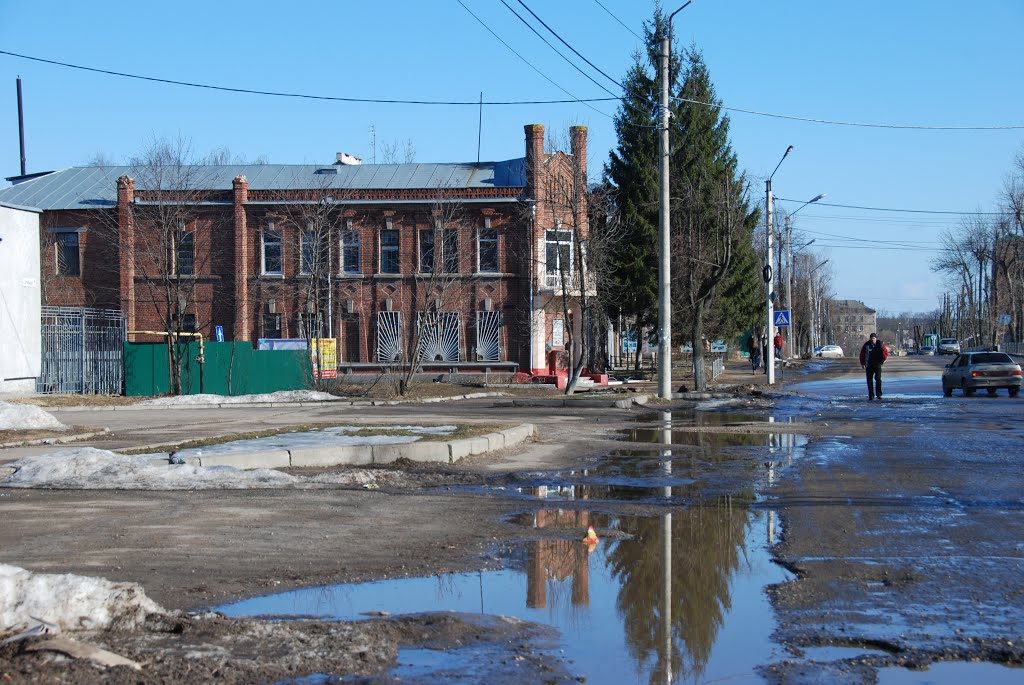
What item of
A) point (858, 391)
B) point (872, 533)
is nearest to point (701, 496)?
point (872, 533)

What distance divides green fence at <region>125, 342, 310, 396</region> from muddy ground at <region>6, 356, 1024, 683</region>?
2191 cm

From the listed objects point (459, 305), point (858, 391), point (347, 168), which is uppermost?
point (347, 168)

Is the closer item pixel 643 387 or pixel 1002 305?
pixel 643 387

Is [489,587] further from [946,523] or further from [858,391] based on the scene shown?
[858,391]

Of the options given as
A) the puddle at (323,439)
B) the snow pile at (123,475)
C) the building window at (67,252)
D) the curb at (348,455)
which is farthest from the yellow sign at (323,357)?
the snow pile at (123,475)

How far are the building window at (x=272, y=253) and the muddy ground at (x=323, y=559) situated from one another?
105 ft

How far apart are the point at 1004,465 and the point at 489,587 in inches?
370

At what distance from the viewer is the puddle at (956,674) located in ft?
16.8

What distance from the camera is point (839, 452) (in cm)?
1572

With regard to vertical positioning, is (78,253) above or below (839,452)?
above

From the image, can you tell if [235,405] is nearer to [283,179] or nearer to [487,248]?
[487,248]

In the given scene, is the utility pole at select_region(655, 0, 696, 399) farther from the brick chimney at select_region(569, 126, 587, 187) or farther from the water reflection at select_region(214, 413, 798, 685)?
the water reflection at select_region(214, 413, 798, 685)

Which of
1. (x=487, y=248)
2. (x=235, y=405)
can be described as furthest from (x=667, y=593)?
(x=487, y=248)

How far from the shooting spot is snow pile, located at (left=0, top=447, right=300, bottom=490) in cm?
1130
